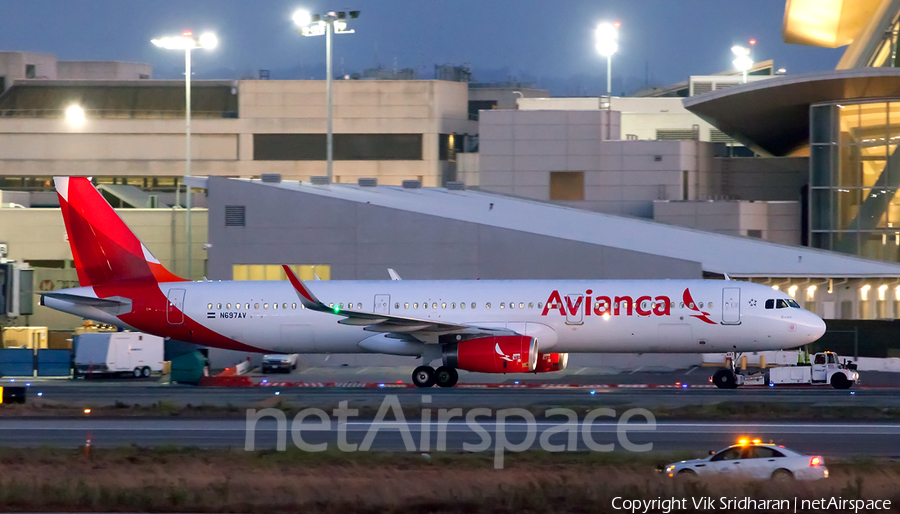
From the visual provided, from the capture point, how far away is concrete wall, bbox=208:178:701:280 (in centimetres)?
4647

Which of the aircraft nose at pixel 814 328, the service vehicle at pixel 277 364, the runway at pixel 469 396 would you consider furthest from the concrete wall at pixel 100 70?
the aircraft nose at pixel 814 328

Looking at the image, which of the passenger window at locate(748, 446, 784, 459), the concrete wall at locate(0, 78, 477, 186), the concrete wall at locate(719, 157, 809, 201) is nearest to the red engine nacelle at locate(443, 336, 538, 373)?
the passenger window at locate(748, 446, 784, 459)

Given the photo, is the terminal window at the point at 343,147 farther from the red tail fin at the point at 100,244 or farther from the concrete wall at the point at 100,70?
the red tail fin at the point at 100,244

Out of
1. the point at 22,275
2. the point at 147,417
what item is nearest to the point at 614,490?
the point at 147,417

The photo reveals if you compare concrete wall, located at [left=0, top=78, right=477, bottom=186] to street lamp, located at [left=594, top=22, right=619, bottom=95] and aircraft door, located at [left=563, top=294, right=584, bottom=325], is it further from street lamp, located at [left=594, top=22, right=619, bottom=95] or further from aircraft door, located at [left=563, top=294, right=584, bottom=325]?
aircraft door, located at [left=563, top=294, right=584, bottom=325]

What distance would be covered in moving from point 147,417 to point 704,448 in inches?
564

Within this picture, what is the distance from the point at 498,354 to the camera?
115ft

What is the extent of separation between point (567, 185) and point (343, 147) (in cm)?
2207

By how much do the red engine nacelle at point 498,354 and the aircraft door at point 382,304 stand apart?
3.19 metres

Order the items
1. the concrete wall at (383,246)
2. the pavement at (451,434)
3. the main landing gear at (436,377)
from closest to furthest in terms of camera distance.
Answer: the pavement at (451,434), the main landing gear at (436,377), the concrete wall at (383,246)

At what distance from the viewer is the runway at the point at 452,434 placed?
76.9 feet

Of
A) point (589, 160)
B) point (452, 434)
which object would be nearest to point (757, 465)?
point (452, 434)

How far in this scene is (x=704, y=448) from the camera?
22.6 m

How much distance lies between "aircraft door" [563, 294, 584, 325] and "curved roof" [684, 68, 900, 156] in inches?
1032
